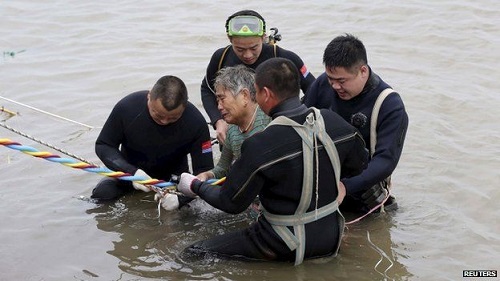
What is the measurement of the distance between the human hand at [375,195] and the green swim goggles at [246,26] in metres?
1.48

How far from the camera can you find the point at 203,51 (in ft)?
36.3

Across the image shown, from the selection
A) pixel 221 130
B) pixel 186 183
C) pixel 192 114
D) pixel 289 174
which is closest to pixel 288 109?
pixel 289 174

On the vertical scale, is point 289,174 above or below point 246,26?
below

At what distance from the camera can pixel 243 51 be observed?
6039 mm

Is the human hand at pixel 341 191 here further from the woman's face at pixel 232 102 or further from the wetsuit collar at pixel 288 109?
the woman's face at pixel 232 102

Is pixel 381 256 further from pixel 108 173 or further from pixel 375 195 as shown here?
pixel 108 173

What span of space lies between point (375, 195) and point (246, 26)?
64.2 inches

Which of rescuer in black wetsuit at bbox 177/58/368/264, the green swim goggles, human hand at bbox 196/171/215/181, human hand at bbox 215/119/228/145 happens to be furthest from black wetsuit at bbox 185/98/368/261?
the green swim goggles

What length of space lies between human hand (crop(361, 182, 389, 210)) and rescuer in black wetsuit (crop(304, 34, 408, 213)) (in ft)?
0.18

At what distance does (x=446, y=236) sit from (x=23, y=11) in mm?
9724

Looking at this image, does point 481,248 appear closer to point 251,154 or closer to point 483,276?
point 483,276

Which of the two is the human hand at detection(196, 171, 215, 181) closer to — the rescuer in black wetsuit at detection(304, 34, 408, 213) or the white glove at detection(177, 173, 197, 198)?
the white glove at detection(177, 173, 197, 198)

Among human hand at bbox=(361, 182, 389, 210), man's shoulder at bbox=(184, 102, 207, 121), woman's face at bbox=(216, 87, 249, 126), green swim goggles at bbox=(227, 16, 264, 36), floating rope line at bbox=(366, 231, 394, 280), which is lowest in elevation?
floating rope line at bbox=(366, 231, 394, 280)

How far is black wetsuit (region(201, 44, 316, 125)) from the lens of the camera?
→ 6214 millimetres
